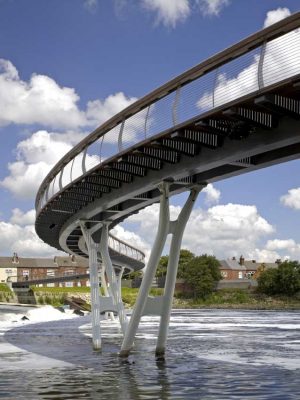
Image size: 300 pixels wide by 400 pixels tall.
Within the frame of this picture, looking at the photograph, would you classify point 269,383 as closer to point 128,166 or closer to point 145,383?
point 145,383

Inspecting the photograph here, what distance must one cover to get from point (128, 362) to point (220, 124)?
34.5 feet

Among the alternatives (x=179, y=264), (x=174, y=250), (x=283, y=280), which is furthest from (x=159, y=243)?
(x=179, y=264)

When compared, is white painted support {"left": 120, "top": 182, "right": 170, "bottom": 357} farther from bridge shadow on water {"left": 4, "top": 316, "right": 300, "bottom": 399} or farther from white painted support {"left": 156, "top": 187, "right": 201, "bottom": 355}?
Answer: bridge shadow on water {"left": 4, "top": 316, "right": 300, "bottom": 399}

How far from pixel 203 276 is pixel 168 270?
12359 cm

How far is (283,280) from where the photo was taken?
13600 cm

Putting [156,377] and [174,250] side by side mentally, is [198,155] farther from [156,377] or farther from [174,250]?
[156,377]

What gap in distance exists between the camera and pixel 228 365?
912 inches

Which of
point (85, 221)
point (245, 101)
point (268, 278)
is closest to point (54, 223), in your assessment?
point (85, 221)

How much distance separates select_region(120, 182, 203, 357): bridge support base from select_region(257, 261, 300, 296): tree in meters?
112

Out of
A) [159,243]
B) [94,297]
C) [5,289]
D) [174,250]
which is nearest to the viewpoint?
[159,243]

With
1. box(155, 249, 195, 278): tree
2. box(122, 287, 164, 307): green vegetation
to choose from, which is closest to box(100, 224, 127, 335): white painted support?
box(122, 287, 164, 307): green vegetation

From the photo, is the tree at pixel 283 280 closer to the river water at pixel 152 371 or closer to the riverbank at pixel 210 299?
the riverbank at pixel 210 299

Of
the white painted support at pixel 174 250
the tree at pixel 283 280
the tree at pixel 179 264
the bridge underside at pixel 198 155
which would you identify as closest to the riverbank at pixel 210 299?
the tree at pixel 283 280

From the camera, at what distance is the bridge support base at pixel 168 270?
25281 mm
